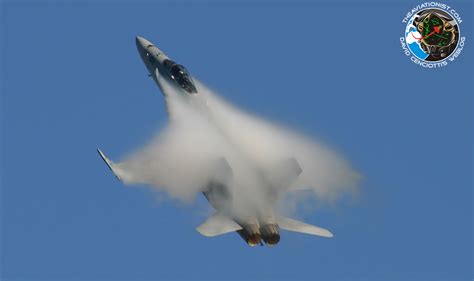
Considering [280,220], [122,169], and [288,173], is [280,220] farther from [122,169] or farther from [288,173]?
[122,169]

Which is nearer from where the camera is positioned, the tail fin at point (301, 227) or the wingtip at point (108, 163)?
the tail fin at point (301, 227)

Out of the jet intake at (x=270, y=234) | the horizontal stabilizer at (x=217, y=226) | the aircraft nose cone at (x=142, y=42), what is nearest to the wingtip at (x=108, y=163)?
the horizontal stabilizer at (x=217, y=226)

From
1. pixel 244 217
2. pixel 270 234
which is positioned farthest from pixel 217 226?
pixel 270 234

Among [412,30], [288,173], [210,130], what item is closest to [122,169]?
[210,130]

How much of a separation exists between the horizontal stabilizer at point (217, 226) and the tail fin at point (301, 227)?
66.6 inches

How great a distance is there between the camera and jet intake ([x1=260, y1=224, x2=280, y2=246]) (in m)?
40.5

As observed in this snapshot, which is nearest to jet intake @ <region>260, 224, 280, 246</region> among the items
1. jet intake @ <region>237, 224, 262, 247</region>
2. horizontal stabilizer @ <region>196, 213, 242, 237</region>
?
jet intake @ <region>237, 224, 262, 247</region>

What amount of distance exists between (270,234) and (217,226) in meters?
1.93

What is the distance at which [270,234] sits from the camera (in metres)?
40.5

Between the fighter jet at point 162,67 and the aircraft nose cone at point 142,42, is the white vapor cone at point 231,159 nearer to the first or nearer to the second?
the fighter jet at point 162,67

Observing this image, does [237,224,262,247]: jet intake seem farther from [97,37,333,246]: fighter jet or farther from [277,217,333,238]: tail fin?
[277,217,333,238]: tail fin

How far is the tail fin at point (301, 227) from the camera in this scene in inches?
1596

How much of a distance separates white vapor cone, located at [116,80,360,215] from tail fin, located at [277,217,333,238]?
0.85 m

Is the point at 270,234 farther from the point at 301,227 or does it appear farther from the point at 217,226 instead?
the point at 217,226
